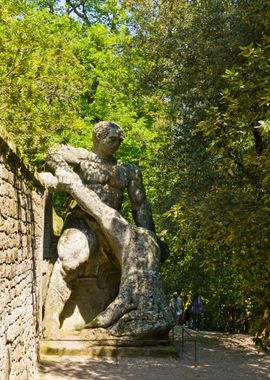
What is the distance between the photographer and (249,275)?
800 centimetres

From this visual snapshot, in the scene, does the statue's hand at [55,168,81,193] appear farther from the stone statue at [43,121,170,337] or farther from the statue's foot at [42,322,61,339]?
the statue's foot at [42,322,61,339]

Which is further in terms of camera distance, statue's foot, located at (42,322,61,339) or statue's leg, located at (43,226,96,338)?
statue's leg, located at (43,226,96,338)

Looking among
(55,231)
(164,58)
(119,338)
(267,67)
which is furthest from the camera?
(164,58)

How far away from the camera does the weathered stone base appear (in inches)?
365

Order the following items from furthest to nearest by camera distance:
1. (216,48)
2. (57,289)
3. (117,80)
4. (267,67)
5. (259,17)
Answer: (117,80) → (216,48) → (57,289) → (259,17) → (267,67)

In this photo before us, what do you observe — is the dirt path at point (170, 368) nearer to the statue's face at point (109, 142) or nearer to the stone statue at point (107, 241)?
the stone statue at point (107, 241)

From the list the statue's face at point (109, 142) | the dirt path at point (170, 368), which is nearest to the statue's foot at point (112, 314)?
the dirt path at point (170, 368)

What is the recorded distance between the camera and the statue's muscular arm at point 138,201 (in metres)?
11.8

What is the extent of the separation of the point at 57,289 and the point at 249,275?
397cm

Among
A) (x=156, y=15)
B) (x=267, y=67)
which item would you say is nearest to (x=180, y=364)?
(x=267, y=67)

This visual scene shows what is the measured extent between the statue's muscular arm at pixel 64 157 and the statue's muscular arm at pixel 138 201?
1.09m

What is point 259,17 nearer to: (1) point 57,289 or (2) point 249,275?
(2) point 249,275

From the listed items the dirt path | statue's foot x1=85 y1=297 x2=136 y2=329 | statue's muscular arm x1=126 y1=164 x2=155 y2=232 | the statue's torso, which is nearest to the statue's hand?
the statue's torso

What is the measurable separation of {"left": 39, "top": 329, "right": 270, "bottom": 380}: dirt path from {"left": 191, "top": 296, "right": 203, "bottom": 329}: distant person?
657 cm
